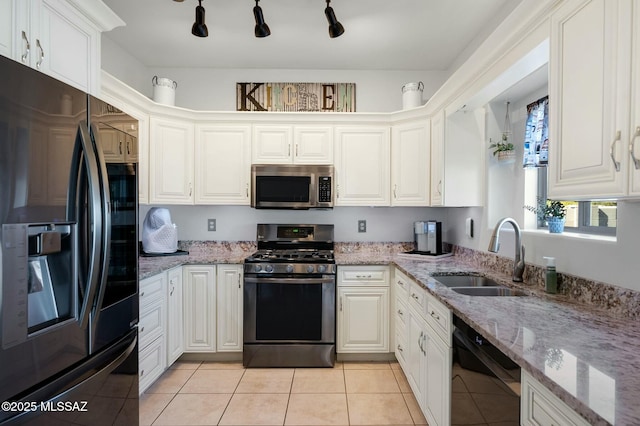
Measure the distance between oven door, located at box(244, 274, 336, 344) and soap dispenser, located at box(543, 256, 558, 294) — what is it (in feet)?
4.98

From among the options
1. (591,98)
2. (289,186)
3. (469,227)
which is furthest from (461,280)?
(289,186)

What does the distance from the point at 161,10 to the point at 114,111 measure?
4.43 feet

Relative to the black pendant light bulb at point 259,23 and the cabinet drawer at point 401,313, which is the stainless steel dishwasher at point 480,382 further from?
the black pendant light bulb at point 259,23

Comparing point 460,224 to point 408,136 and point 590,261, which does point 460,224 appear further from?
point 590,261

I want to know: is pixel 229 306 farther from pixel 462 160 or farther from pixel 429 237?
pixel 462 160

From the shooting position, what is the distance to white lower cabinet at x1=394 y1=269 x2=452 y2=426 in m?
1.64

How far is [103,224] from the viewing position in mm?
1294

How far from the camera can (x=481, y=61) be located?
192 cm

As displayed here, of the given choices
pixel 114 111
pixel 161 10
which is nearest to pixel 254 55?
pixel 161 10

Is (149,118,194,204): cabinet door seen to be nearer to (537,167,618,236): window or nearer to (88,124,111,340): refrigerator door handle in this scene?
(88,124,111,340): refrigerator door handle

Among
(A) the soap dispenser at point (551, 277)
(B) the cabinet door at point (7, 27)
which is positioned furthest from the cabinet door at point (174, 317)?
(A) the soap dispenser at point (551, 277)

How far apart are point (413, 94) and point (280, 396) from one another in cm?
271

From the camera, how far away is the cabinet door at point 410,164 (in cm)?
293

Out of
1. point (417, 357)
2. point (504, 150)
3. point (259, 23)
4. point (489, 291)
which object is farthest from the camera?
point (504, 150)
